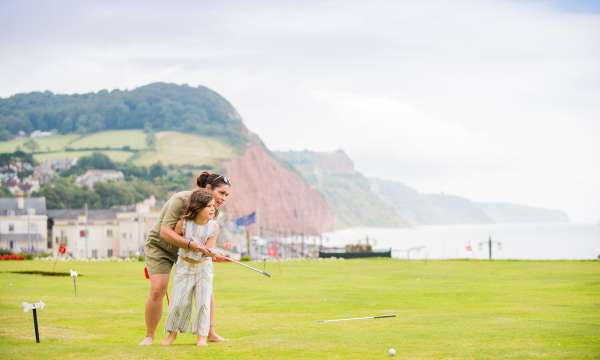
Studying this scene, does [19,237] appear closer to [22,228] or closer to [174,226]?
[22,228]

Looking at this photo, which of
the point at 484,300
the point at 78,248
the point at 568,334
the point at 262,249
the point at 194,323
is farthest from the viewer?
the point at 262,249

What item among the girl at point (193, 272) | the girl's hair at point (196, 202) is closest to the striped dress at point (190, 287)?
the girl at point (193, 272)

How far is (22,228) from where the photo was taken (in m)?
150

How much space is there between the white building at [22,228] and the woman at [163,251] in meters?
137

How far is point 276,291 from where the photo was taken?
2609 cm

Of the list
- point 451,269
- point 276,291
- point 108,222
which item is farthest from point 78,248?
point 276,291

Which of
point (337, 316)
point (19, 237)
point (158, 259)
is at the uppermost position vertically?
point (158, 259)

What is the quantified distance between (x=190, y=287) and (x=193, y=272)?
0.76 ft

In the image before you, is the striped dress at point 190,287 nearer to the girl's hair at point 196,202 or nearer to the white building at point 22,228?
the girl's hair at point 196,202

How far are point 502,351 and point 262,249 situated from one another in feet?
586

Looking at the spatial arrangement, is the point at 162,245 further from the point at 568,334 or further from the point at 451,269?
the point at 451,269

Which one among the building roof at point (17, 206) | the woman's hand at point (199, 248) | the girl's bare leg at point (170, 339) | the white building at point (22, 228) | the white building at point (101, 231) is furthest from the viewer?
the building roof at point (17, 206)

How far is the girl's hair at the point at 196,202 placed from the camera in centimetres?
1327

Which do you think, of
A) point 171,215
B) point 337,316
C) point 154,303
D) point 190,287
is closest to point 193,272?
point 190,287
